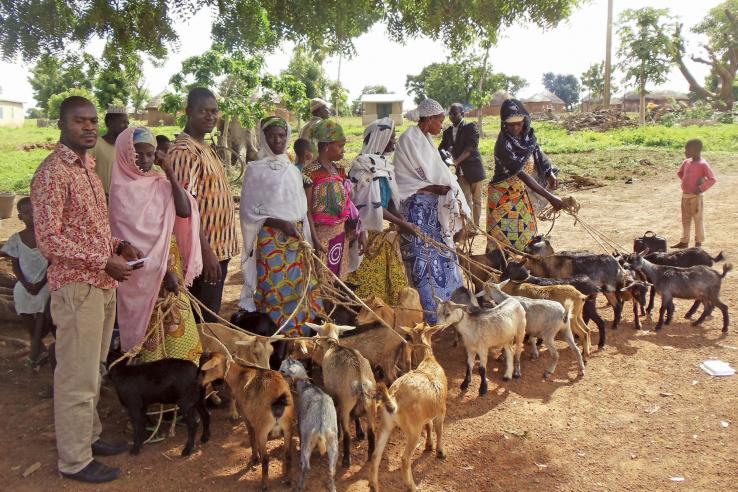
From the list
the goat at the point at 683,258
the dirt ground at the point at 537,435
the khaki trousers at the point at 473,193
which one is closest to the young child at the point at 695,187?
the goat at the point at 683,258

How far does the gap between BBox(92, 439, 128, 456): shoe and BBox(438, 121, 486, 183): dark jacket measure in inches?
273

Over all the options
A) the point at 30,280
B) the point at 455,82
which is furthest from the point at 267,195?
the point at 455,82

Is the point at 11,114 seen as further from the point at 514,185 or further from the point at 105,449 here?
the point at 105,449

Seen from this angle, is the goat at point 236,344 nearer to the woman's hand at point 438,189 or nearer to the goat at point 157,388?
the goat at point 157,388

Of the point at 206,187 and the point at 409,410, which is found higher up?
the point at 206,187

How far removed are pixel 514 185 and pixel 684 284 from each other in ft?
7.09

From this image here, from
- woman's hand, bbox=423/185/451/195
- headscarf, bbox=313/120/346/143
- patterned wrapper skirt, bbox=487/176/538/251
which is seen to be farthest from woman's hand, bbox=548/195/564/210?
headscarf, bbox=313/120/346/143

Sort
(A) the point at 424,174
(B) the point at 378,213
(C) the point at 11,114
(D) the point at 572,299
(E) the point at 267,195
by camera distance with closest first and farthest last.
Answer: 1. (E) the point at 267,195
2. (D) the point at 572,299
3. (B) the point at 378,213
4. (A) the point at 424,174
5. (C) the point at 11,114

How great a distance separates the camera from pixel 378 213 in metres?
6.10

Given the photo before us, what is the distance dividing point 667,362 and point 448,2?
4.40 m

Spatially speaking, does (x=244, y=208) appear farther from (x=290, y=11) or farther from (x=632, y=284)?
(x=632, y=284)

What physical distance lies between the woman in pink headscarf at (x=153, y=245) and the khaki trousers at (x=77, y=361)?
478 millimetres

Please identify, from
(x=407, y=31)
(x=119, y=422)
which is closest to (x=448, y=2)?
(x=407, y=31)

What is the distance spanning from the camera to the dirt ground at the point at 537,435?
396 centimetres
